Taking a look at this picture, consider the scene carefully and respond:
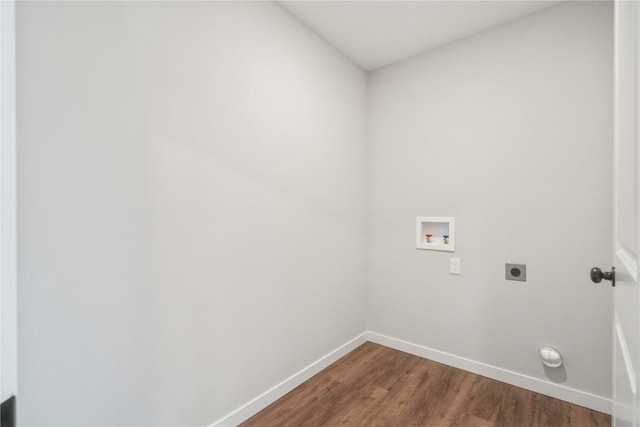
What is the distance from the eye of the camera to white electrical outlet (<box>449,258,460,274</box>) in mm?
2217

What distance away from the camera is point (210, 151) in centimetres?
149

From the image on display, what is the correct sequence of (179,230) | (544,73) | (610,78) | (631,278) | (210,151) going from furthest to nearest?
(544,73), (610,78), (210,151), (179,230), (631,278)

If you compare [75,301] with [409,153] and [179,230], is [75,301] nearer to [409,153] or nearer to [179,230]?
[179,230]

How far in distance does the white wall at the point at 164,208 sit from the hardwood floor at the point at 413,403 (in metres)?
0.21

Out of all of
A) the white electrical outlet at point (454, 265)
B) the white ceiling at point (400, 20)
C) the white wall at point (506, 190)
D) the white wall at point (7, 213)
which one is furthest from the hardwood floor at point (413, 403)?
the white ceiling at point (400, 20)

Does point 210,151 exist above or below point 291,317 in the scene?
above

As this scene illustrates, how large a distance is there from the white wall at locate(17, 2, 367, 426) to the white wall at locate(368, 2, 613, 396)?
804 millimetres

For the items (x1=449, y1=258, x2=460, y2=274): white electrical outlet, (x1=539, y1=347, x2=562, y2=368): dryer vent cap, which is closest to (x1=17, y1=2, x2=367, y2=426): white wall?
(x1=449, y1=258, x2=460, y2=274): white electrical outlet

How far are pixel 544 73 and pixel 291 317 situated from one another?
2.37 meters

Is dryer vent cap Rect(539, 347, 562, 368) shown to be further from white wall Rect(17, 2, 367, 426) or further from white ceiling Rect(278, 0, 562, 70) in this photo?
white ceiling Rect(278, 0, 562, 70)

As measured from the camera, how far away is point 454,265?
7.32 ft

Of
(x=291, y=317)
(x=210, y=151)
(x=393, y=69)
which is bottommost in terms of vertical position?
(x=291, y=317)

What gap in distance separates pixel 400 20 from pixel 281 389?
267cm

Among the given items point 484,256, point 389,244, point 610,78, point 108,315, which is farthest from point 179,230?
point 610,78
